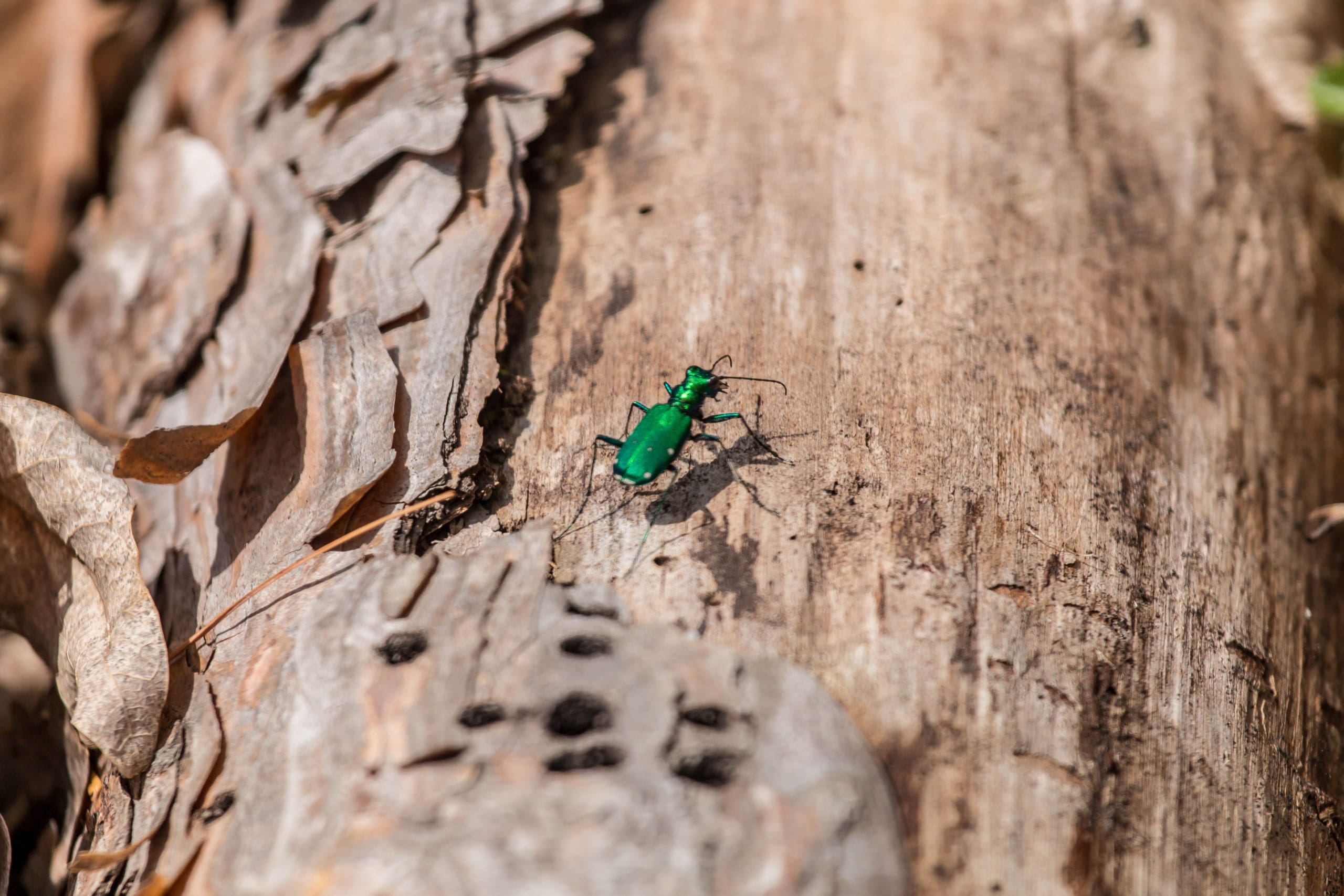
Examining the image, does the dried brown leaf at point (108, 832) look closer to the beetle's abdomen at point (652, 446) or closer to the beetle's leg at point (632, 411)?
the beetle's abdomen at point (652, 446)

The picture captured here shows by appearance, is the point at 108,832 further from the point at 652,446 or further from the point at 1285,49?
the point at 1285,49

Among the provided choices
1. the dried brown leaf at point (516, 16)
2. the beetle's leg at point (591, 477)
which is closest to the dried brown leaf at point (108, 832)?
the beetle's leg at point (591, 477)

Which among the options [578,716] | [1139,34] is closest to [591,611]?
[578,716]

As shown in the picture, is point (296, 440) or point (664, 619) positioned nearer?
point (664, 619)

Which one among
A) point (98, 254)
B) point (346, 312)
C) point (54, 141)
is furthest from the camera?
point (54, 141)

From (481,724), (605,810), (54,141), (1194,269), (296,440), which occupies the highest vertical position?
(54,141)

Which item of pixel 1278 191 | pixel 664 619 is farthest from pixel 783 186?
pixel 1278 191

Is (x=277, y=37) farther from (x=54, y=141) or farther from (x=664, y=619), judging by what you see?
(x=664, y=619)
